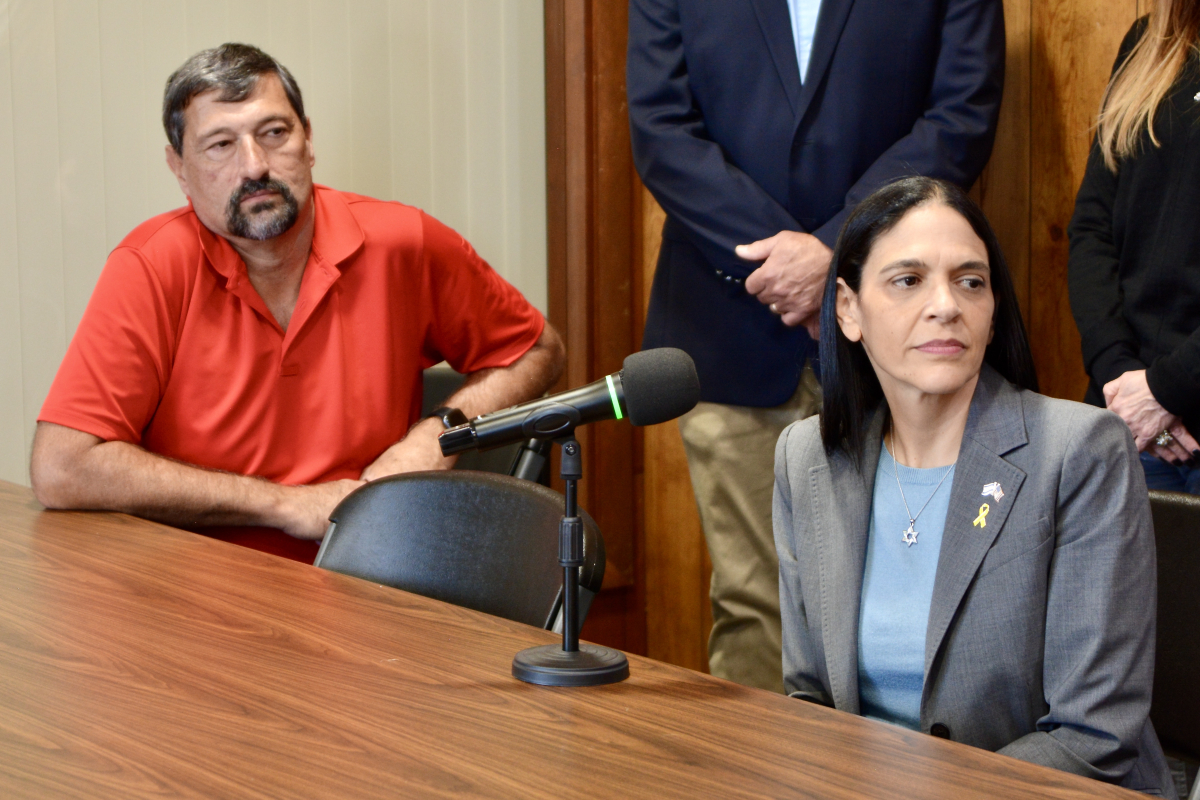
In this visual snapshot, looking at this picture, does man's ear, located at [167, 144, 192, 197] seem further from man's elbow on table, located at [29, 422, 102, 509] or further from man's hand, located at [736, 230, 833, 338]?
man's hand, located at [736, 230, 833, 338]

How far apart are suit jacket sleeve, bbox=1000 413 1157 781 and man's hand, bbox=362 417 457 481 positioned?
4.11ft

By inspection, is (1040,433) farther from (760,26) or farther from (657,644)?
(657,644)

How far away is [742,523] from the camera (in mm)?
2398

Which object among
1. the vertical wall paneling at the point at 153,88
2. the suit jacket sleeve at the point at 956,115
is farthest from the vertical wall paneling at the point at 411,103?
the suit jacket sleeve at the point at 956,115

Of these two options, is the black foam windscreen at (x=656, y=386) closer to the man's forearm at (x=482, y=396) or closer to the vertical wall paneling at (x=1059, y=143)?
the man's forearm at (x=482, y=396)

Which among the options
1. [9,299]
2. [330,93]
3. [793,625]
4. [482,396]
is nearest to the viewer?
[793,625]

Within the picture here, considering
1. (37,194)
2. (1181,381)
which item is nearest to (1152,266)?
(1181,381)

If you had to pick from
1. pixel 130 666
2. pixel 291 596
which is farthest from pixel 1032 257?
pixel 130 666

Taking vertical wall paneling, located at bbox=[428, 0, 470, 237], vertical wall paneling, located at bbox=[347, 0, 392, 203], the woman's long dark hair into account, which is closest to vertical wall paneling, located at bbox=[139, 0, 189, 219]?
vertical wall paneling, located at bbox=[347, 0, 392, 203]

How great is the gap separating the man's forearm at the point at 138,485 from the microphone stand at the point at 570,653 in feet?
3.58

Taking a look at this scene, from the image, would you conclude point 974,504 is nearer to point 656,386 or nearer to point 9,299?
point 656,386

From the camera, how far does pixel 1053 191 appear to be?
237cm

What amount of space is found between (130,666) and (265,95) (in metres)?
1.44

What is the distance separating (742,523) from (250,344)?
1.03 metres
